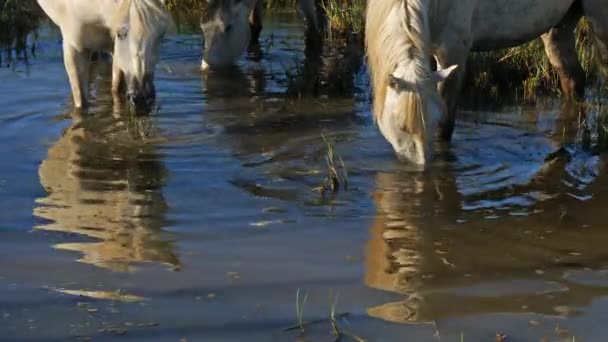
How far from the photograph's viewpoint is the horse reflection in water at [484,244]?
13.3 ft

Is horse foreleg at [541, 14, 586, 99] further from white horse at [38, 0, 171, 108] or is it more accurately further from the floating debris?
the floating debris

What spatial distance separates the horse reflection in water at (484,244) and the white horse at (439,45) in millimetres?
380

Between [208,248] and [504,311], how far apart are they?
1448 mm

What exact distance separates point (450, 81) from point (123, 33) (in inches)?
85.8

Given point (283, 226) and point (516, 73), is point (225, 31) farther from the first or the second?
point (283, 226)

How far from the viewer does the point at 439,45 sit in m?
6.67

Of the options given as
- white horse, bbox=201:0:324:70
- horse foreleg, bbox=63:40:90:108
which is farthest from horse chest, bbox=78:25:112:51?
white horse, bbox=201:0:324:70

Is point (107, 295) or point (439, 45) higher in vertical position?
point (439, 45)

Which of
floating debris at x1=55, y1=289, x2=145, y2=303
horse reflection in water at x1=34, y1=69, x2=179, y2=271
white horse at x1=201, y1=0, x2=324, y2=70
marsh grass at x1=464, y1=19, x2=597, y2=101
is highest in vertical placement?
white horse at x1=201, y1=0, x2=324, y2=70

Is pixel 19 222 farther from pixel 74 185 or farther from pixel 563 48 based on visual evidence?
pixel 563 48

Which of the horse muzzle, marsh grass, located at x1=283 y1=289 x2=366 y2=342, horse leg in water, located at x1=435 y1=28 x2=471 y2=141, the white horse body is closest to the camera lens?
marsh grass, located at x1=283 y1=289 x2=366 y2=342

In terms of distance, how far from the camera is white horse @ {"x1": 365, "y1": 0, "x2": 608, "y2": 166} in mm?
5766

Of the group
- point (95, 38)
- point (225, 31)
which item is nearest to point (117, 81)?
point (95, 38)

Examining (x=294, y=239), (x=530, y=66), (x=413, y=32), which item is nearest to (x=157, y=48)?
(x=413, y=32)
